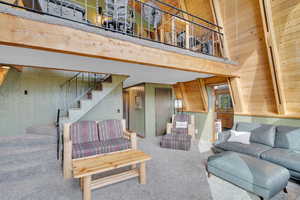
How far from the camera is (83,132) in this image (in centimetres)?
292

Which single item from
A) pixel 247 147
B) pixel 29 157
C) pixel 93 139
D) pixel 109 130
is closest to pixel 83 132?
pixel 93 139

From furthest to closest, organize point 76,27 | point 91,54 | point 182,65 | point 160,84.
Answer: point 160,84, point 182,65, point 91,54, point 76,27

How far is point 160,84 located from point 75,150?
12.9 ft

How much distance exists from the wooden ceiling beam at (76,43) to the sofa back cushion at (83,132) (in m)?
1.67

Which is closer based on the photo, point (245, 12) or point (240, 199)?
point (240, 199)

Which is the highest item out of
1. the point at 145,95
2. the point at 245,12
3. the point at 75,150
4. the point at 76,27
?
the point at 245,12

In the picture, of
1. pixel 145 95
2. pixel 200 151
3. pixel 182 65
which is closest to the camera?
pixel 182 65

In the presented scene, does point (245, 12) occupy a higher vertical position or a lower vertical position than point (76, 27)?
higher

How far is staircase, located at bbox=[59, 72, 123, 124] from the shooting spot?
3709 millimetres

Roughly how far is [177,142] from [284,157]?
7.03 feet

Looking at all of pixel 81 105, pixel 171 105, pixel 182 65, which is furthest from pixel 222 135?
pixel 81 105

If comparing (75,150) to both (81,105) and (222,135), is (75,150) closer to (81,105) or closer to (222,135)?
(81,105)

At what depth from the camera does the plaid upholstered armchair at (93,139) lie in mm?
2406

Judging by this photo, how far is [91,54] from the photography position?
74.6 inches
